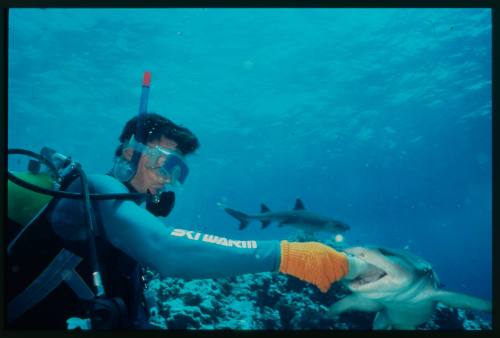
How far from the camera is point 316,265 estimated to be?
2.27 metres

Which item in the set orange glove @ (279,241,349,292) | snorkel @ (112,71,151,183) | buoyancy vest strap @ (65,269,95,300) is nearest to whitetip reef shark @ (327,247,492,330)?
orange glove @ (279,241,349,292)

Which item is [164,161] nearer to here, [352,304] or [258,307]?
[352,304]

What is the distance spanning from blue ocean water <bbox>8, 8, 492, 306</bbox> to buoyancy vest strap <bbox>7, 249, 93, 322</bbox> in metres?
3.55

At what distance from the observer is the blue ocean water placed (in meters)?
21.5

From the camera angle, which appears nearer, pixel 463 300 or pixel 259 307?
pixel 463 300

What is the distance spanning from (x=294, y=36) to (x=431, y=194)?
7595 centimetres

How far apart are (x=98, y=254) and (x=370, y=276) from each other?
206 centimetres

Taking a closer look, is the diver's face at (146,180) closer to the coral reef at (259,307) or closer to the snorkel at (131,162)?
the snorkel at (131,162)

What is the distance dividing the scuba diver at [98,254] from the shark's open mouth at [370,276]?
0.10m

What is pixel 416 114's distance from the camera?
35.7 metres

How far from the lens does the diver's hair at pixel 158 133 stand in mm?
3633

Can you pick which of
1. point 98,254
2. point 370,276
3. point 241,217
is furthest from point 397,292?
point 241,217

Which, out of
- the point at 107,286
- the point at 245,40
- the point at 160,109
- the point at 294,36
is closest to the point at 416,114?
the point at 294,36

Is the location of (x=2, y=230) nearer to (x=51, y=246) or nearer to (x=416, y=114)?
(x=51, y=246)
